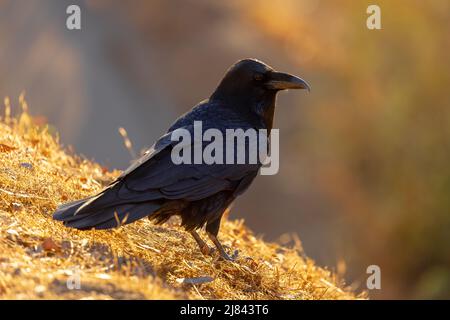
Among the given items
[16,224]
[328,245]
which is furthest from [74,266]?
[328,245]

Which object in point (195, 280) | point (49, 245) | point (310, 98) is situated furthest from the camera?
point (310, 98)

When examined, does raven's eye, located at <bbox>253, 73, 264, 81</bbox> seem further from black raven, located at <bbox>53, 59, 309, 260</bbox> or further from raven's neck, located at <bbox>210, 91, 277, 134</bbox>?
raven's neck, located at <bbox>210, 91, 277, 134</bbox>

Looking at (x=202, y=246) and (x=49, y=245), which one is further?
(x=202, y=246)

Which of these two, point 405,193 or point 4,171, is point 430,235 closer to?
point 405,193

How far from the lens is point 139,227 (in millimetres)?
5367

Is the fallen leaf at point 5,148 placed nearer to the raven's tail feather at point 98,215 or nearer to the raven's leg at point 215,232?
the raven's tail feather at point 98,215

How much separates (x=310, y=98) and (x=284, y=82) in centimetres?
898

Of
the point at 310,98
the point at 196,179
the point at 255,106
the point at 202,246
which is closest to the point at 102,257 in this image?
the point at 196,179

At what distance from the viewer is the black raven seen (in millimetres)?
4645

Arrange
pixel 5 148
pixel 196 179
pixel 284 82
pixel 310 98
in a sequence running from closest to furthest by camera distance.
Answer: pixel 196 179 → pixel 284 82 → pixel 5 148 → pixel 310 98

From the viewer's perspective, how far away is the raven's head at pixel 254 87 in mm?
5750

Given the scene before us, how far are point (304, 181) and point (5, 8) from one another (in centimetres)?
757

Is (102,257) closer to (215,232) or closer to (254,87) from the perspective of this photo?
(215,232)

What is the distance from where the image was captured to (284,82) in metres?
5.72
